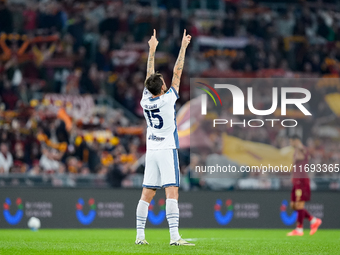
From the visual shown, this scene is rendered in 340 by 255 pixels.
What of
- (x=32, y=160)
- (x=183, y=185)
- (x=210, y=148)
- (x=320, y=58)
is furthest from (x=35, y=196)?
(x=320, y=58)

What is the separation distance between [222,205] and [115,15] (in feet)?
33.8

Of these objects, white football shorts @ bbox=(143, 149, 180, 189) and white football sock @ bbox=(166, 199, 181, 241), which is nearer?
white football sock @ bbox=(166, 199, 181, 241)

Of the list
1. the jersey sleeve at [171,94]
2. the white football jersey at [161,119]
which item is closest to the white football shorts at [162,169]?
the white football jersey at [161,119]

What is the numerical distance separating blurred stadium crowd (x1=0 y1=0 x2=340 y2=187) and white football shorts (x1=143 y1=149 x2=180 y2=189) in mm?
7872

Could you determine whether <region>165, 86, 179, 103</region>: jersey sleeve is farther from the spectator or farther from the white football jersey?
the spectator

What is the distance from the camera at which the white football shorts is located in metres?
8.59

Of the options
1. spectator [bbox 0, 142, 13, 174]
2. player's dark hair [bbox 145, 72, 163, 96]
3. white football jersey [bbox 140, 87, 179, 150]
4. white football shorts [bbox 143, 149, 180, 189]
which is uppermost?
player's dark hair [bbox 145, 72, 163, 96]

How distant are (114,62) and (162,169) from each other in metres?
14.7

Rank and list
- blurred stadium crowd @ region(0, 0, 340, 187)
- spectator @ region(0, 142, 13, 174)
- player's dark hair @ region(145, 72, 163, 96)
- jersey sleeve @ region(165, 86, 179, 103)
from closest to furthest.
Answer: player's dark hair @ region(145, 72, 163, 96) → jersey sleeve @ region(165, 86, 179, 103) → spectator @ region(0, 142, 13, 174) → blurred stadium crowd @ region(0, 0, 340, 187)

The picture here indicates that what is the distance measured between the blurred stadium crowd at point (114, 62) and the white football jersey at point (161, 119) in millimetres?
7999

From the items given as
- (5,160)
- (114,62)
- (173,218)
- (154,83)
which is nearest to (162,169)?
(173,218)

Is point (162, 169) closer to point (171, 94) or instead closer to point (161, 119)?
point (161, 119)

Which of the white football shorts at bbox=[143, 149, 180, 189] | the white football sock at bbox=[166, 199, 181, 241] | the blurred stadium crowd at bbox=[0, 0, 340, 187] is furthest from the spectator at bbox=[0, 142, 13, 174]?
the white football sock at bbox=[166, 199, 181, 241]

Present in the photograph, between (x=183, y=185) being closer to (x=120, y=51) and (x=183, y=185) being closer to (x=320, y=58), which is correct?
(x=120, y=51)
